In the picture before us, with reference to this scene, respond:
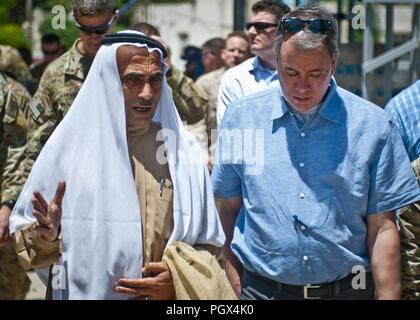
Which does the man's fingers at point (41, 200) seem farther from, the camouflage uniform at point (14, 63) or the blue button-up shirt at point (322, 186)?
the camouflage uniform at point (14, 63)

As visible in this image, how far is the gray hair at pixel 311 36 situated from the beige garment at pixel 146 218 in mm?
647

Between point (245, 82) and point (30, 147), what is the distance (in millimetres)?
1416

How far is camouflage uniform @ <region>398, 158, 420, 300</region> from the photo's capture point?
4352 mm

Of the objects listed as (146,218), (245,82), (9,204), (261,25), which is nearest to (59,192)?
(146,218)

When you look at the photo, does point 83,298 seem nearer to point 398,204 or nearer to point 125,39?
point 125,39

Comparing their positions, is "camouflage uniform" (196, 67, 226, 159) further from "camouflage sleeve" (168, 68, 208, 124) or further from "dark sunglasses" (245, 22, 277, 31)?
"dark sunglasses" (245, 22, 277, 31)

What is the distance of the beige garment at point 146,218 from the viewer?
3.83 m

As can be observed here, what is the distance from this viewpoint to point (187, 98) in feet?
21.5

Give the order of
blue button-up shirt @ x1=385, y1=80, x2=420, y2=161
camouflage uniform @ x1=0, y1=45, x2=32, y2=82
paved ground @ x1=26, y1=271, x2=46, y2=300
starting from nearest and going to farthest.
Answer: blue button-up shirt @ x1=385, y1=80, x2=420, y2=161 < paved ground @ x1=26, y1=271, x2=46, y2=300 < camouflage uniform @ x1=0, y1=45, x2=32, y2=82

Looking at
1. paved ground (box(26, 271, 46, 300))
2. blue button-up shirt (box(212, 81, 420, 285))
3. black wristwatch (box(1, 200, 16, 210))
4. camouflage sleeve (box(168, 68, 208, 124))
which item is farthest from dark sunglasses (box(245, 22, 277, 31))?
paved ground (box(26, 271, 46, 300))

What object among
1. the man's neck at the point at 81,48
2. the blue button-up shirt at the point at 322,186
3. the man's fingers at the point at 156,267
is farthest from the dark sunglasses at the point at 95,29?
the man's fingers at the point at 156,267

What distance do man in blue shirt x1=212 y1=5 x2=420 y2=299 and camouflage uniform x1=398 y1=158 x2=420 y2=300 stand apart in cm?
38

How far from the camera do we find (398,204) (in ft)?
13.0

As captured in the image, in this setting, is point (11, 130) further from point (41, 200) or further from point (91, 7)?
point (41, 200)
